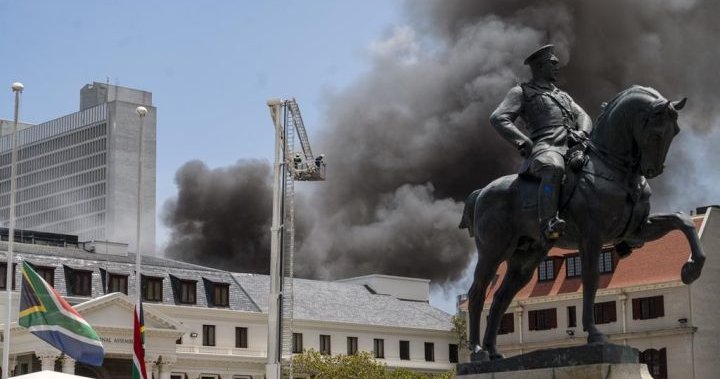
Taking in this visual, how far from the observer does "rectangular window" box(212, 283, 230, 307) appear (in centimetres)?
8900

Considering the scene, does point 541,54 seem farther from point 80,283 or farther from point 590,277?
point 80,283

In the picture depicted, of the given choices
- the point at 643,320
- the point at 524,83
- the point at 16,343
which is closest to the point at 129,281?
the point at 16,343

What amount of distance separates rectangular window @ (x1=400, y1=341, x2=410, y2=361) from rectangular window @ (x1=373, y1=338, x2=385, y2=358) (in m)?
1.68

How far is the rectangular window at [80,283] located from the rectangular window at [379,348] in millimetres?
22624

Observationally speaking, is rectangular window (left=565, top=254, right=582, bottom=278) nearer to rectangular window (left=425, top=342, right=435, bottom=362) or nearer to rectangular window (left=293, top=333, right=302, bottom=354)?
rectangular window (left=425, top=342, right=435, bottom=362)

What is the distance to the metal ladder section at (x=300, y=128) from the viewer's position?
86031 mm

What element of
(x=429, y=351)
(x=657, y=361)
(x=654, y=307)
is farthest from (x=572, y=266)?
(x=429, y=351)

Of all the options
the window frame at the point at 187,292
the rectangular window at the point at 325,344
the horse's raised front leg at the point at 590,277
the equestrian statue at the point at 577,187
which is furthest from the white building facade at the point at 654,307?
the horse's raised front leg at the point at 590,277

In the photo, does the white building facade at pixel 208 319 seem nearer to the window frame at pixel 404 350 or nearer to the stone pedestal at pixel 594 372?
the window frame at pixel 404 350

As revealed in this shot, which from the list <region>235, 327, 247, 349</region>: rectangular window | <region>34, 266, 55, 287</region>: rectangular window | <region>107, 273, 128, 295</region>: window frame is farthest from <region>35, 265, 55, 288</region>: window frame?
<region>235, 327, 247, 349</region>: rectangular window

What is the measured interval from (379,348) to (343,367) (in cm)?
1021

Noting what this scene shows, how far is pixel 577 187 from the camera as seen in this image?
1670 cm

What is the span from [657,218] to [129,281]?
237ft

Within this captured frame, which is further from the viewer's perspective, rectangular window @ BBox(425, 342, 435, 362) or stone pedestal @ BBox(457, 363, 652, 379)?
rectangular window @ BBox(425, 342, 435, 362)
